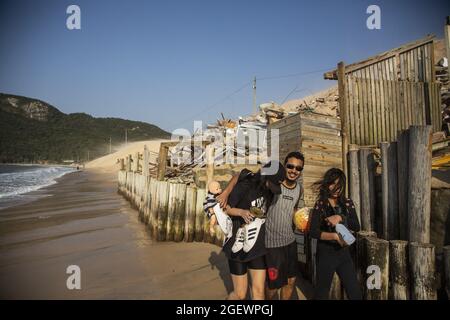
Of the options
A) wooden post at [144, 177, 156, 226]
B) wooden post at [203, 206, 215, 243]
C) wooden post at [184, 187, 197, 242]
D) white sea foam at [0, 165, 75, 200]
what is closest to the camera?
wooden post at [203, 206, 215, 243]

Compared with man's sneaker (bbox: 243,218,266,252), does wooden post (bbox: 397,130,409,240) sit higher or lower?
higher

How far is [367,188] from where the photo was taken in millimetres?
4980

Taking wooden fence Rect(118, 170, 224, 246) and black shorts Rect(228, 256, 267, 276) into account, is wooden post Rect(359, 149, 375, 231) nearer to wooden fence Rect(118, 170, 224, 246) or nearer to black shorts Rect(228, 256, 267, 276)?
black shorts Rect(228, 256, 267, 276)

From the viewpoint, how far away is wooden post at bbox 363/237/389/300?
3607 millimetres

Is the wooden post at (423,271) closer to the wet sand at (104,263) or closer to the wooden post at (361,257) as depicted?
the wooden post at (361,257)

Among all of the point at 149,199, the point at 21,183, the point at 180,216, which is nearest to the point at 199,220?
the point at 180,216

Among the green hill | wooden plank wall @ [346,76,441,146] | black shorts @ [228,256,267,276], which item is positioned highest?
the green hill

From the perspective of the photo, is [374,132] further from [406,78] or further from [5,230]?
[5,230]

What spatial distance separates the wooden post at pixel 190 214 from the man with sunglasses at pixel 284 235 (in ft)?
15.1

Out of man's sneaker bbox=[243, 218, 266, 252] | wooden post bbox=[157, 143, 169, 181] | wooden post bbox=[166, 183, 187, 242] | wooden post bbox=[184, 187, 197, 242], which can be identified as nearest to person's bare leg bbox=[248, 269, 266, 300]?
man's sneaker bbox=[243, 218, 266, 252]

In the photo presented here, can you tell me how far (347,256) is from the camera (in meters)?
3.46

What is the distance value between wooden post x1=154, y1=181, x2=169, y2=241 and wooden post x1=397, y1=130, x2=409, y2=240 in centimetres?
605

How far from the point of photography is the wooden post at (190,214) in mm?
7938
